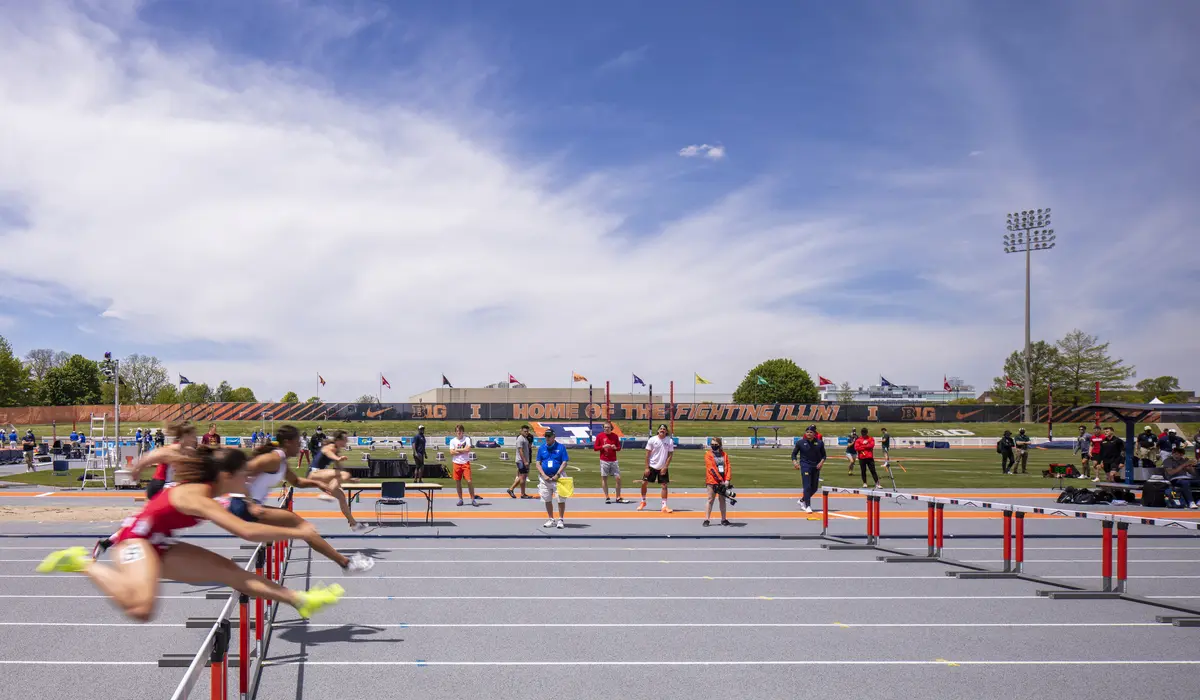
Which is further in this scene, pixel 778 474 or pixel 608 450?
pixel 778 474

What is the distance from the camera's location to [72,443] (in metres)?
43.1

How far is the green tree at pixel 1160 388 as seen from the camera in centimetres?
10069

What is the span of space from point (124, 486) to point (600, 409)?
2298 inches

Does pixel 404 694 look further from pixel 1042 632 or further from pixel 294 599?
pixel 1042 632

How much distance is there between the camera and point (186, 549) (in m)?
5.32

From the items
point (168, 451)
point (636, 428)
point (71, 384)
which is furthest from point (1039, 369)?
point (71, 384)

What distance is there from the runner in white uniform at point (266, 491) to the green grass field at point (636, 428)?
193 feet

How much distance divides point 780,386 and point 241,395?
334ft

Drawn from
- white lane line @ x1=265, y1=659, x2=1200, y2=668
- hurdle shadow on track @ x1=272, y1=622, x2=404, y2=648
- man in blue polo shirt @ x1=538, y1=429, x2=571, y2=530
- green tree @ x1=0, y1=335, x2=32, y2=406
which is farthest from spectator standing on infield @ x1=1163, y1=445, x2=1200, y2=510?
green tree @ x1=0, y1=335, x2=32, y2=406

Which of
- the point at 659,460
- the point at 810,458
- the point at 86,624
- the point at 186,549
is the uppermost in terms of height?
the point at 186,549

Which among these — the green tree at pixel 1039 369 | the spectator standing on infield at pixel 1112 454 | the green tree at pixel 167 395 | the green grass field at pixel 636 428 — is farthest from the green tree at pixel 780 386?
the spectator standing on infield at pixel 1112 454

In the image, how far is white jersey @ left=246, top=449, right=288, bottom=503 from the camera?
8.47m

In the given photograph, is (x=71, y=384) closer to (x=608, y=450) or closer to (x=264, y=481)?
(x=608, y=450)

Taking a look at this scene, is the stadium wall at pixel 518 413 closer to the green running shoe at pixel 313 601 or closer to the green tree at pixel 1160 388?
the green tree at pixel 1160 388
